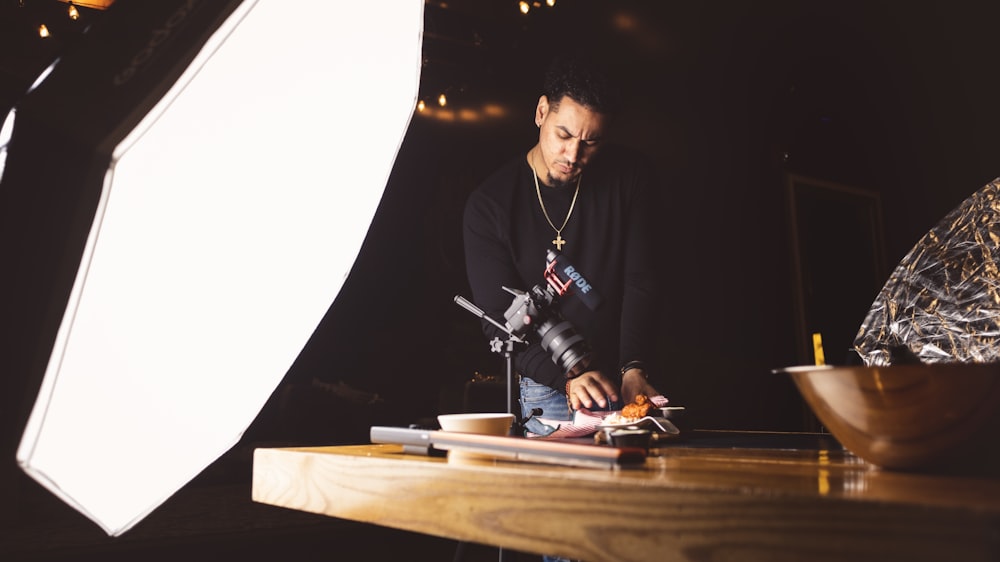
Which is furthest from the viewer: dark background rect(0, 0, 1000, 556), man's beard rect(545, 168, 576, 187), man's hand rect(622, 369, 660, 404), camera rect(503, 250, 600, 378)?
dark background rect(0, 0, 1000, 556)

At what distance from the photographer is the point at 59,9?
124 inches

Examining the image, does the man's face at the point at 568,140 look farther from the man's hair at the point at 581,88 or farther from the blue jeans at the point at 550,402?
the blue jeans at the point at 550,402

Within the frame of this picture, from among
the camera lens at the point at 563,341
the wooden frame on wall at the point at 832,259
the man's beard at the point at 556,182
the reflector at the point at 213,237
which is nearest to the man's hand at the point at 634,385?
the man's beard at the point at 556,182

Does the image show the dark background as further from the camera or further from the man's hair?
the camera

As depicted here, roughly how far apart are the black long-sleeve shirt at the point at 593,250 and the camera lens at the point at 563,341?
2.36 ft

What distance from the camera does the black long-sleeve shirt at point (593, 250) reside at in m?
2.47

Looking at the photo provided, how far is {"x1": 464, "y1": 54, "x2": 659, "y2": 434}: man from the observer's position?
245cm

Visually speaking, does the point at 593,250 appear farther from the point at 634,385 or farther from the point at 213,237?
the point at 213,237

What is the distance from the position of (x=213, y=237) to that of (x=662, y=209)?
9.06 ft

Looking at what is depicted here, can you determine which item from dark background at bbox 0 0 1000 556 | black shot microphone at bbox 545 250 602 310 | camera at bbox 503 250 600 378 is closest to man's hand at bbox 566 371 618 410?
black shot microphone at bbox 545 250 602 310

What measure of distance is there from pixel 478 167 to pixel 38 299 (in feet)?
9.90

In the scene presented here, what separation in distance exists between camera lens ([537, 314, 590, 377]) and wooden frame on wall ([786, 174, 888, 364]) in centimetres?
244

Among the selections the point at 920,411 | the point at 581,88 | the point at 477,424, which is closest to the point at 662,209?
the point at 581,88

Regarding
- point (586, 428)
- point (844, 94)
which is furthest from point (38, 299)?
point (844, 94)
